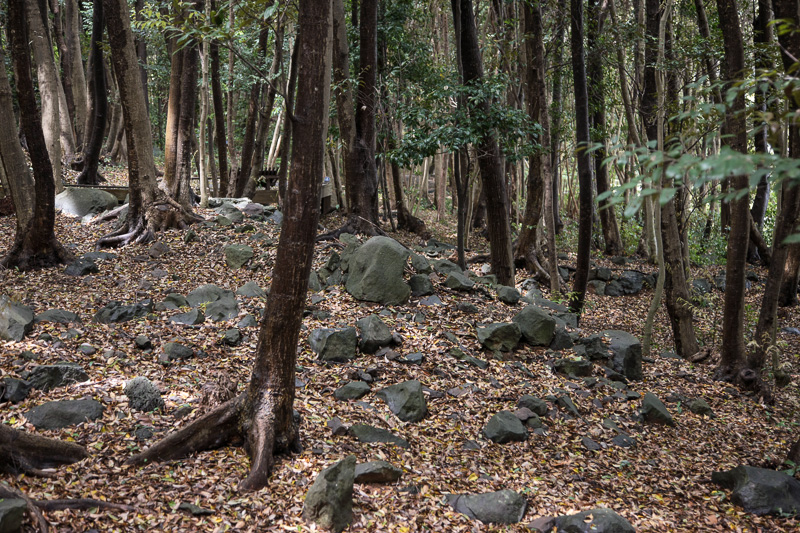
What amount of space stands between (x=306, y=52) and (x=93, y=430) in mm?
3378

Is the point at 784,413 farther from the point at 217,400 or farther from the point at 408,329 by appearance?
the point at 217,400

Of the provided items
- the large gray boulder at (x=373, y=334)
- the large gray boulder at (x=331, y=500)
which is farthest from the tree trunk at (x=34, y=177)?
the large gray boulder at (x=331, y=500)

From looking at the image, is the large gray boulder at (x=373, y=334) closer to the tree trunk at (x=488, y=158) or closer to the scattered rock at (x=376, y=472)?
the scattered rock at (x=376, y=472)

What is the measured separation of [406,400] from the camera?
5.73 m

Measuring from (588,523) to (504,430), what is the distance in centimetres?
147

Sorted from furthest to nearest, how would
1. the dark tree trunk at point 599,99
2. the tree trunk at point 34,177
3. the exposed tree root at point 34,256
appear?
the dark tree trunk at point 599,99 < the exposed tree root at point 34,256 < the tree trunk at point 34,177

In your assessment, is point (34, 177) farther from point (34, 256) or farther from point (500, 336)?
point (500, 336)

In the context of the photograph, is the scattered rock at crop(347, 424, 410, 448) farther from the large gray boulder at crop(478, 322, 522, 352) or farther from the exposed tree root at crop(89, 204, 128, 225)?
the exposed tree root at crop(89, 204, 128, 225)

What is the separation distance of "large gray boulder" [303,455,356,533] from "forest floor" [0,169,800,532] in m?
0.12

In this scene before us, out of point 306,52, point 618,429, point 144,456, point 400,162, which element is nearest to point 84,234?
point 400,162

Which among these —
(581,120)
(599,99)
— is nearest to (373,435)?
(581,120)

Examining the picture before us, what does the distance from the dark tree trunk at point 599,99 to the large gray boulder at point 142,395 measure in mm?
6956

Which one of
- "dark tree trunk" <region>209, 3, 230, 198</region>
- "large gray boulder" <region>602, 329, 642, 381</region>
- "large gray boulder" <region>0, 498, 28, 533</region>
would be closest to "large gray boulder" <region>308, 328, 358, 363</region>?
"large gray boulder" <region>0, 498, 28, 533</region>

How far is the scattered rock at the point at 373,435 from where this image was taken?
16.9ft
